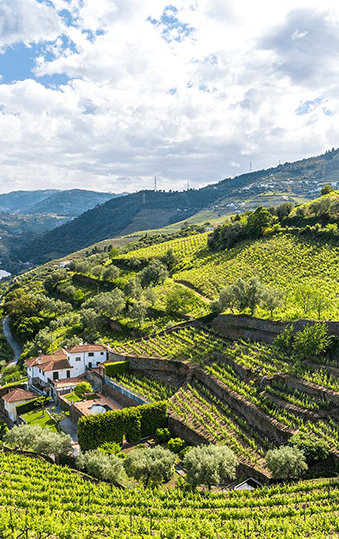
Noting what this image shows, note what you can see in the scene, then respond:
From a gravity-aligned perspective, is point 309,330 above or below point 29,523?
above

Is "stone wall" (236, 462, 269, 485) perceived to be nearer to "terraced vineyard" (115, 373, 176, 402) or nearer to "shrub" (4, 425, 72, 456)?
"terraced vineyard" (115, 373, 176, 402)

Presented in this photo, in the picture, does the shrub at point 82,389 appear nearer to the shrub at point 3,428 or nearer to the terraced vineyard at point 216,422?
the shrub at point 3,428

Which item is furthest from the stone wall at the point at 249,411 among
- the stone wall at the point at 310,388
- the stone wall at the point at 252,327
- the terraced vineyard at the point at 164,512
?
the stone wall at the point at 252,327

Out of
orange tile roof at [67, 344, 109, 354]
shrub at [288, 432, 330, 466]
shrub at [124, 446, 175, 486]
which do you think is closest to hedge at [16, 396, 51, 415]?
orange tile roof at [67, 344, 109, 354]

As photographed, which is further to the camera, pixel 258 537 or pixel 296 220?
pixel 296 220

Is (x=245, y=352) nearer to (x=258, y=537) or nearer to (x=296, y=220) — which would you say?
(x=258, y=537)

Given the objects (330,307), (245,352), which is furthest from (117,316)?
(330,307)

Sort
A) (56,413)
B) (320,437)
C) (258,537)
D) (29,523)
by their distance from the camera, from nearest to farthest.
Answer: (258,537) → (29,523) → (320,437) → (56,413)
